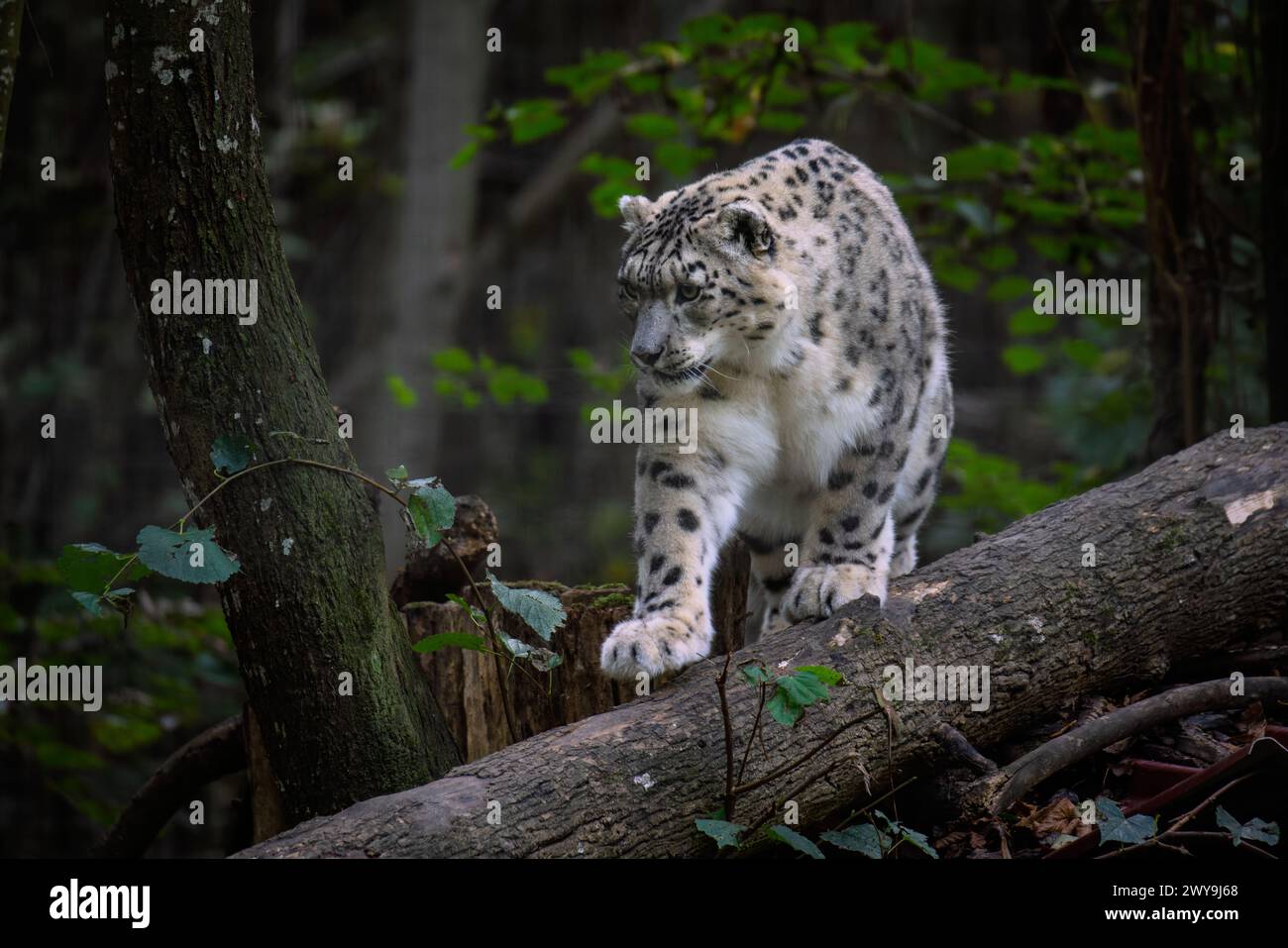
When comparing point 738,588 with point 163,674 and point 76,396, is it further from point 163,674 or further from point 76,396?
point 76,396

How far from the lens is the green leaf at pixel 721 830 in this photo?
3.86m

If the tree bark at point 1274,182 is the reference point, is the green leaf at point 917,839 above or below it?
below

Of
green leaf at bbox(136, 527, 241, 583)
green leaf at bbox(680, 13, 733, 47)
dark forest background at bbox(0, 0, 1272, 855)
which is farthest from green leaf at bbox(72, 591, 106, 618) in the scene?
green leaf at bbox(680, 13, 733, 47)

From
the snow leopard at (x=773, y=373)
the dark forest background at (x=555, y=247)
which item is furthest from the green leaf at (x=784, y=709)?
the dark forest background at (x=555, y=247)

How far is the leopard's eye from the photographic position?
5.20m

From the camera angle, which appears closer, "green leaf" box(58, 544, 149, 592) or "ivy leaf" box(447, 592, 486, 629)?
"green leaf" box(58, 544, 149, 592)

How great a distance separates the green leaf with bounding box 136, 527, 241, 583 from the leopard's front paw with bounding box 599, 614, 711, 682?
4.43 feet

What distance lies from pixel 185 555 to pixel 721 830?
1672 mm

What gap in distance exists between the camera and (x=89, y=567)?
12.7ft

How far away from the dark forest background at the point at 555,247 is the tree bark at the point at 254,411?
0.30 metres

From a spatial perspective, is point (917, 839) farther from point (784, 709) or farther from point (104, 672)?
point (104, 672)

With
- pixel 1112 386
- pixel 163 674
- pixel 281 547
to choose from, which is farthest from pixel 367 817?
pixel 1112 386

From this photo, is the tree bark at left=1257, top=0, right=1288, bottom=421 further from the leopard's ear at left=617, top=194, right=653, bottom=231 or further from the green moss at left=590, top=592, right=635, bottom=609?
the green moss at left=590, top=592, right=635, bottom=609

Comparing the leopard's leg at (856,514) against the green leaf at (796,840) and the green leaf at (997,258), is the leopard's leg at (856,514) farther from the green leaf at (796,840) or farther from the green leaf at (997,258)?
the green leaf at (997,258)
